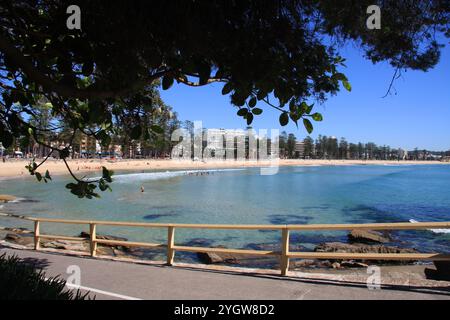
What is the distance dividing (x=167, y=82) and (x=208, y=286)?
11.6 feet

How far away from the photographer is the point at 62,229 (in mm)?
19891

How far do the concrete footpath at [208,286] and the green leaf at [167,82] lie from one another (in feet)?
10.2

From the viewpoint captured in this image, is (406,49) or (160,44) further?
(406,49)

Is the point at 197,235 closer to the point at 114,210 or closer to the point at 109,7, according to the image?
the point at 114,210

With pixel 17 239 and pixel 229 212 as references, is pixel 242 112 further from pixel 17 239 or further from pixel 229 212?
pixel 229 212

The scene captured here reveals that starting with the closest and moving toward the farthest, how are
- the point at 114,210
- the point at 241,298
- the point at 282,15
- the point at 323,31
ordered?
the point at 282,15
the point at 323,31
the point at 241,298
the point at 114,210

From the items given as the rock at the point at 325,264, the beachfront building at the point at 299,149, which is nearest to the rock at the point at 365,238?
the rock at the point at 325,264

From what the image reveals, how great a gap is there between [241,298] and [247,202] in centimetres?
3045

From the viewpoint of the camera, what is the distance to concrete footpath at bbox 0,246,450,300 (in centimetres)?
519

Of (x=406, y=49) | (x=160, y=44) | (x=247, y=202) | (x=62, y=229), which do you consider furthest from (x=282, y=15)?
(x=247, y=202)

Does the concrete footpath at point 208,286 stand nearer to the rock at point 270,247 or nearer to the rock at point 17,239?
the rock at point 17,239

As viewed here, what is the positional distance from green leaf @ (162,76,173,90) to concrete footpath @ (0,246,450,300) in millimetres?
3111

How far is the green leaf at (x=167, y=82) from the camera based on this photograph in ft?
11.0
